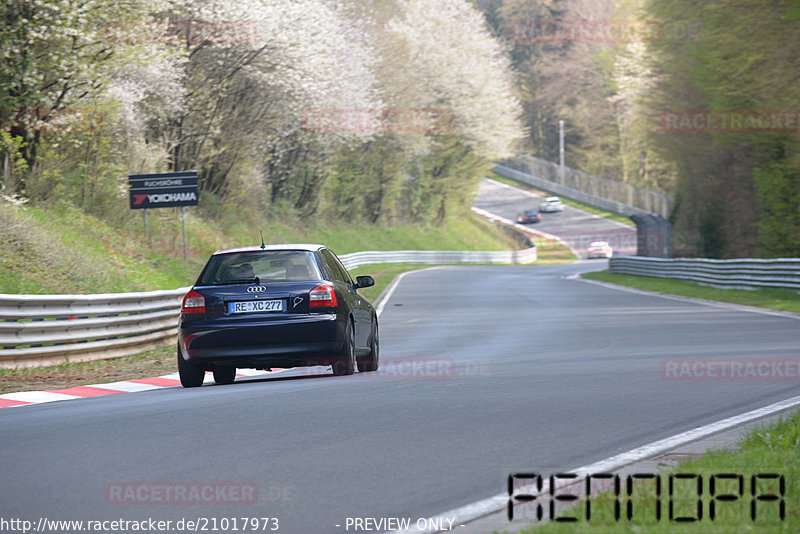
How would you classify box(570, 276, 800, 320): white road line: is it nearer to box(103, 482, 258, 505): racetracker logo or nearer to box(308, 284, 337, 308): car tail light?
box(308, 284, 337, 308): car tail light

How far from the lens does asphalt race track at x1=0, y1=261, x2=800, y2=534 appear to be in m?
6.07

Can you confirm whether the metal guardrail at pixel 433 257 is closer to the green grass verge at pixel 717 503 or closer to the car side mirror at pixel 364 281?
the car side mirror at pixel 364 281

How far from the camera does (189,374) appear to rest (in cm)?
1184

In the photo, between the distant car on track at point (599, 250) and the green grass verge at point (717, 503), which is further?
the distant car on track at point (599, 250)

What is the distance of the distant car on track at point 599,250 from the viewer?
8294cm

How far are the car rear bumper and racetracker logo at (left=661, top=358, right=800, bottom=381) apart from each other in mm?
3606

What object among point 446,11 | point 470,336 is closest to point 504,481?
point 470,336

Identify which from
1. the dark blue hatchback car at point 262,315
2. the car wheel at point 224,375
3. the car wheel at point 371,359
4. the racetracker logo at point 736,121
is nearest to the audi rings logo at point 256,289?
the dark blue hatchback car at point 262,315

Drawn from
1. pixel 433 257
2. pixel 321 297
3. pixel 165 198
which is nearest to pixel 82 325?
pixel 321 297

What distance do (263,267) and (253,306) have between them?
66cm

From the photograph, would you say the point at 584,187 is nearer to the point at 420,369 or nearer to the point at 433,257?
the point at 433,257

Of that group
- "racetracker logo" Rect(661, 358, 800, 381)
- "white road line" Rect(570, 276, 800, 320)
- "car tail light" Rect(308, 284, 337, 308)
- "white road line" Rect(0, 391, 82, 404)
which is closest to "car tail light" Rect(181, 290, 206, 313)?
"car tail light" Rect(308, 284, 337, 308)

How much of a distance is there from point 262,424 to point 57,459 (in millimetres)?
1731

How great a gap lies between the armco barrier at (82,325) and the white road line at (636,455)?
881 cm
